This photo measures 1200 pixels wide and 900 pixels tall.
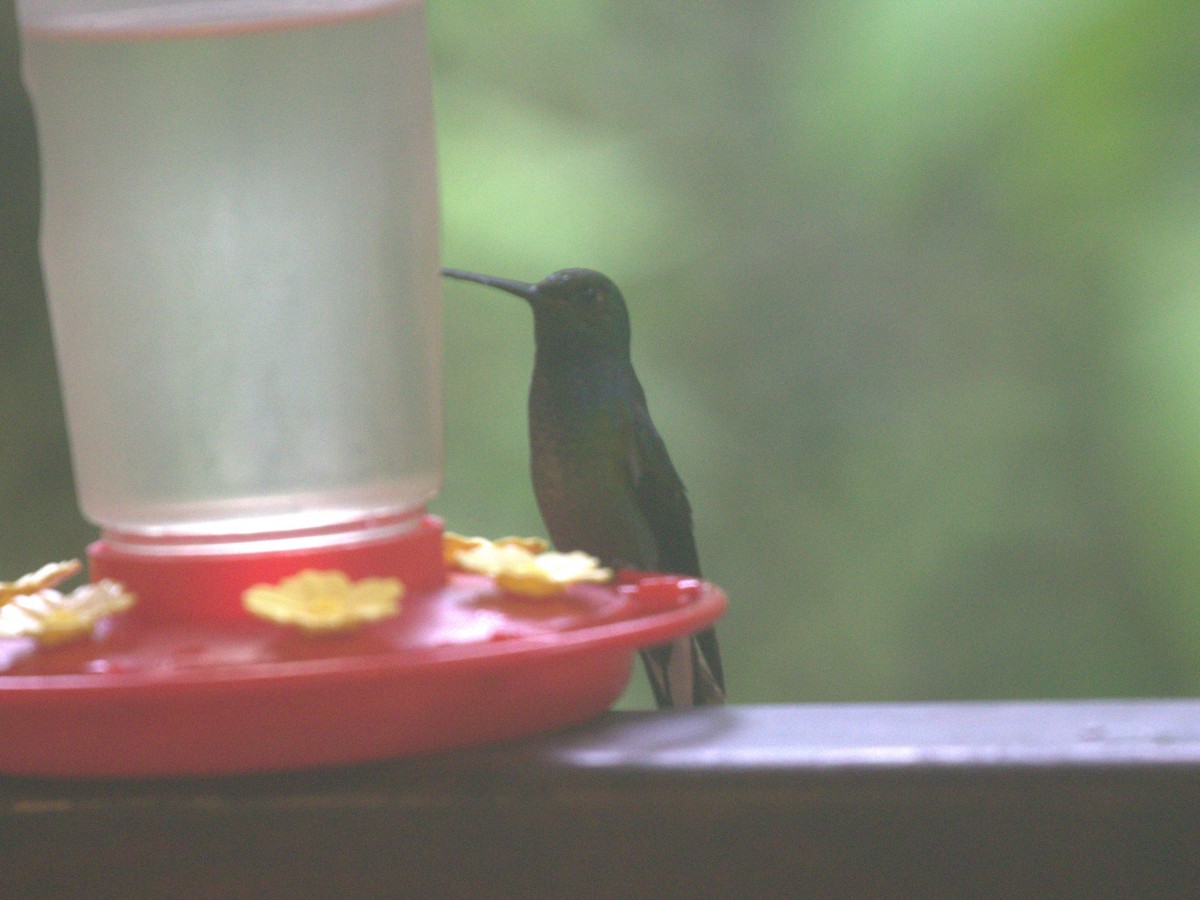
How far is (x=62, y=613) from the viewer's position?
746mm

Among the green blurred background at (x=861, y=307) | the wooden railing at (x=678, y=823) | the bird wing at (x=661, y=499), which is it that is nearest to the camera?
the wooden railing at (x=678, y=823)

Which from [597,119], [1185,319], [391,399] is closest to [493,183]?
[597,119]

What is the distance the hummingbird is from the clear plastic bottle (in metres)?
0.52

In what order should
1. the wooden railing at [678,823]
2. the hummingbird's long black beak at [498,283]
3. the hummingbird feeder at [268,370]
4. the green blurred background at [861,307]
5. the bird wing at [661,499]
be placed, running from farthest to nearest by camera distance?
the green blurred background at [861,307] → the bird wing at [661,499] → the hummingbird's long black beak at [498,283] → the hummingbird feeder at [268,370] → the wooden railing at [678,823]

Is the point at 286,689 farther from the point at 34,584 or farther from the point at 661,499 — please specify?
the point at 661,499

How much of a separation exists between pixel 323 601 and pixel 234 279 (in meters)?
0.23

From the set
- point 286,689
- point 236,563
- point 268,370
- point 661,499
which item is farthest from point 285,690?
point 661,499

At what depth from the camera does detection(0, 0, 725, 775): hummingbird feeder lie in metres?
0.74

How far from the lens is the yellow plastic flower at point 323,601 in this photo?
70 centimetres

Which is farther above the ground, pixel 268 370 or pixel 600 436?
pixel 268 370

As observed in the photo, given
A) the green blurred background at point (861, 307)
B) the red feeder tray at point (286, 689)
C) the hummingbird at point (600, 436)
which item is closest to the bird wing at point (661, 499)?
the hummingbird at point (600, 436)

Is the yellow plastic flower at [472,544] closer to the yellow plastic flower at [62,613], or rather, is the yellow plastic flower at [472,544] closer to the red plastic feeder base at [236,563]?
the red plastic feeder base at [236,563]

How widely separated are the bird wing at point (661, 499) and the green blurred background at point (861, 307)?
84cm

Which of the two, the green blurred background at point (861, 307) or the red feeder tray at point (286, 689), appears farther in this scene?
the green blurred background at point (861, 307)
